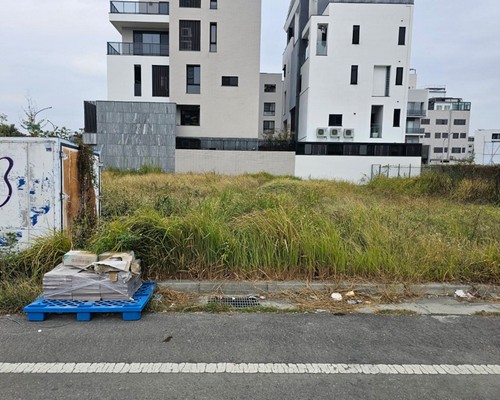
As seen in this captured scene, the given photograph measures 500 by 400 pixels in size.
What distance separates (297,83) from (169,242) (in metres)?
36.1

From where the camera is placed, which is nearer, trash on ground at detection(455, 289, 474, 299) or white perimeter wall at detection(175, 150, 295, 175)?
trash on ground at detection(455, 289, 474, 299)

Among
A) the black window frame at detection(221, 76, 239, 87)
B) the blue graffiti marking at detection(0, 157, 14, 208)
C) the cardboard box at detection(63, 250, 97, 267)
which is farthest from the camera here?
the black window frame at detection(221, 76, 239, 87)

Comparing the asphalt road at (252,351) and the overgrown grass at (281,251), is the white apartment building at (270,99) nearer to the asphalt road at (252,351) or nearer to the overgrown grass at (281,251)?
the overgrown grass at (281,251)

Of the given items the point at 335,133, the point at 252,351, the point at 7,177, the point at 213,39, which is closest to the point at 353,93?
the point at 335,133

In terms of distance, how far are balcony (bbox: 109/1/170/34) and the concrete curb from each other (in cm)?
3305

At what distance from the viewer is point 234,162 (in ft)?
105

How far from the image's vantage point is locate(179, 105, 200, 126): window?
33.5 meters

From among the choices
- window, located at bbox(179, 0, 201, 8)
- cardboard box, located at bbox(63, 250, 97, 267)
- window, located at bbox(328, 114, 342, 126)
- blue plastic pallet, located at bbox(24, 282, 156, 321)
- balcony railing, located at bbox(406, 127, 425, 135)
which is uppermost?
window, located at bbox(179, 0, 201, 8)

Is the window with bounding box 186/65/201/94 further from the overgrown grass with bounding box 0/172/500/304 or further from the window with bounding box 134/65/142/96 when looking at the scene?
the overgrown grass with bounding box 0/172/500/304

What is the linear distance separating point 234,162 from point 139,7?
55.1 feet

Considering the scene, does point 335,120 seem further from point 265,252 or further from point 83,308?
point 83,308

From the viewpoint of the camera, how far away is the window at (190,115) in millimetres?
33531

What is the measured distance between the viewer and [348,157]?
3244 centimetres

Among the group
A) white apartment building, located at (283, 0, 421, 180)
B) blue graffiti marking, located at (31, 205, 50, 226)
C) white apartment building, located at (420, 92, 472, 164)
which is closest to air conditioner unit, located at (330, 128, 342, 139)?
white apartment building, located at (283, 0, 421, 180)
